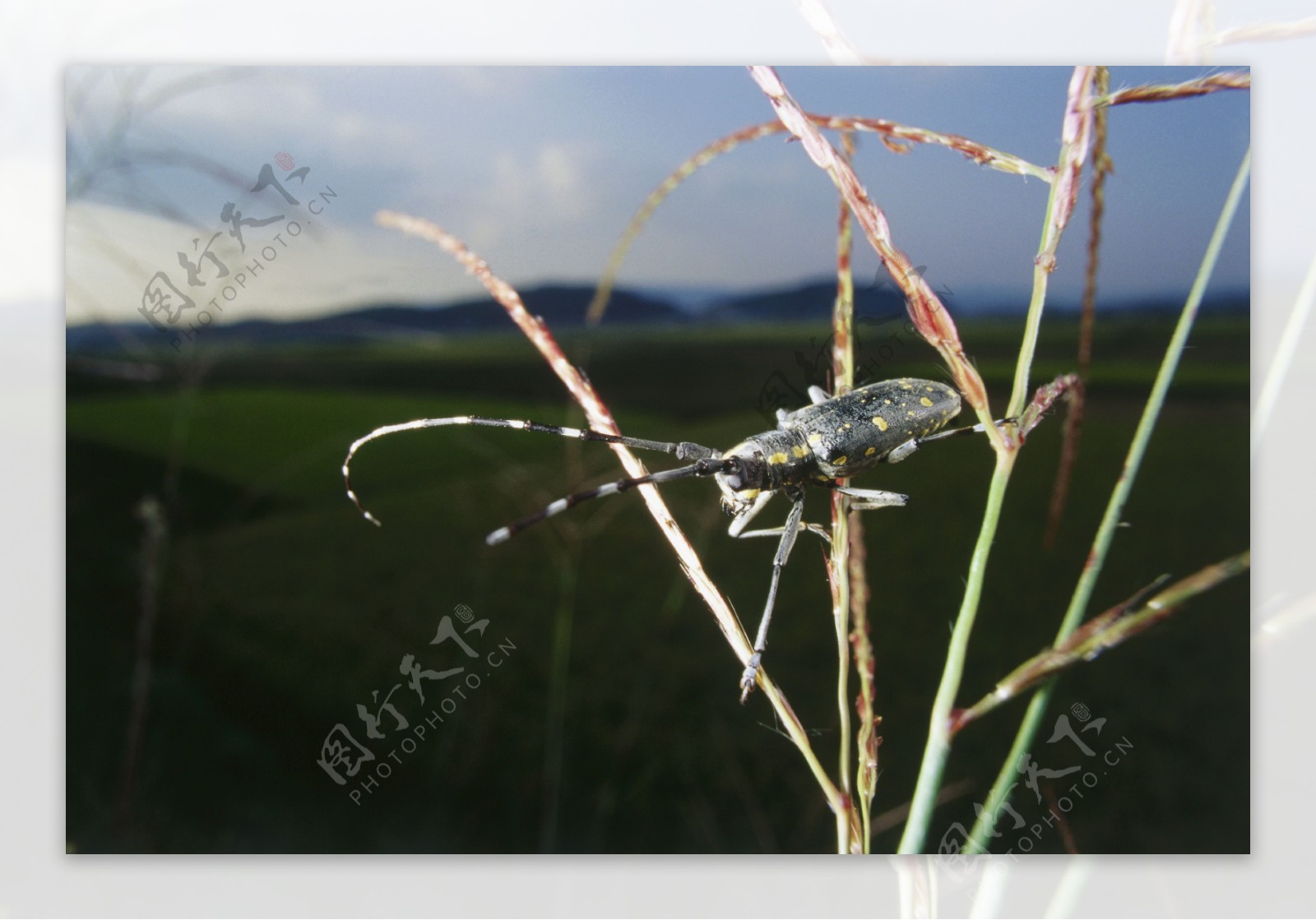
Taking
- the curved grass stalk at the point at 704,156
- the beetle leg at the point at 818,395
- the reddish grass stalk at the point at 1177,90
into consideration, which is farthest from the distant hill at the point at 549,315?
the reddish grass stalk at the point at 1177,90

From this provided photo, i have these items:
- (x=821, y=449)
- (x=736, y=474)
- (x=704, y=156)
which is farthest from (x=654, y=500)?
(x=704, y=156)

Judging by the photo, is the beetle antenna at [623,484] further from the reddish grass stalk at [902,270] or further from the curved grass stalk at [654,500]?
the reddish grass stalk at [902,270]

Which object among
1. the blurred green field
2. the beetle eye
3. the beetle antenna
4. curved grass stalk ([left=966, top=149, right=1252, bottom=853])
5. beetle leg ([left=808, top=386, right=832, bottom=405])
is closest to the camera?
the beetle antenna

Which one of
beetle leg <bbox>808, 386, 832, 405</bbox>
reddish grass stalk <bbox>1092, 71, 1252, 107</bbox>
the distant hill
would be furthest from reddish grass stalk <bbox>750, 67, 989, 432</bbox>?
the distant hill

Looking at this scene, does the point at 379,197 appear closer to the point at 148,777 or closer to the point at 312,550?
the point at 312,550

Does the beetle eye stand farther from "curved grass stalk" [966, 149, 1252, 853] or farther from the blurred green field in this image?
"curved grass stalk" [966, 149, 1252, 853]

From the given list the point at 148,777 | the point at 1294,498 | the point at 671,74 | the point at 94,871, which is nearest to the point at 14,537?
the point at 148,777
